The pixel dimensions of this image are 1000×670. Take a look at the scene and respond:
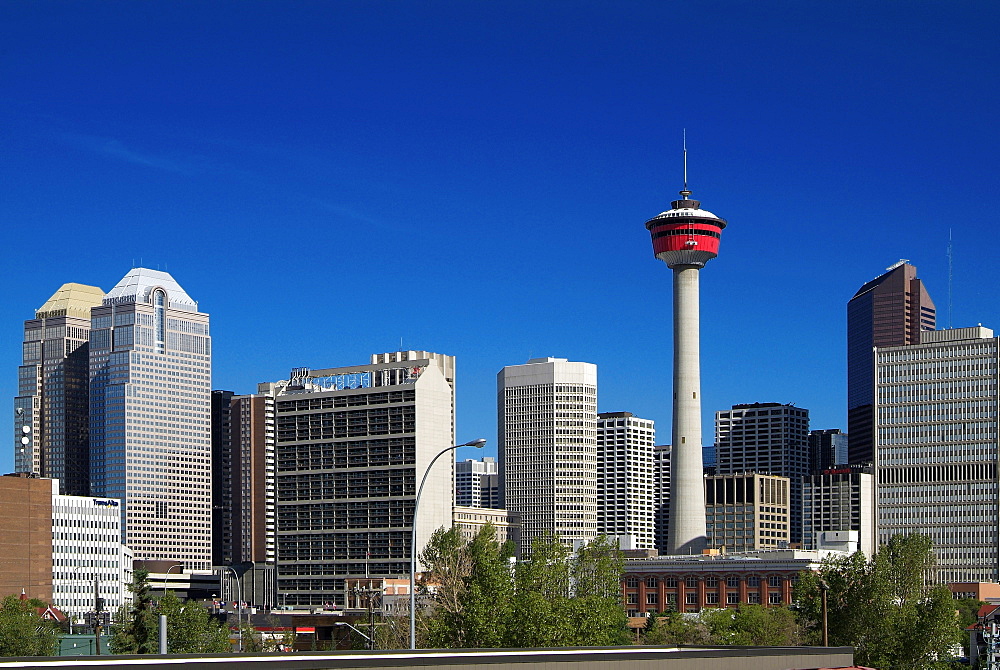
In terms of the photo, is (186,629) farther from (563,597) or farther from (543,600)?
(543,600)

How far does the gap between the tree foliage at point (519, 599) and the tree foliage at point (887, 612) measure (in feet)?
57.2

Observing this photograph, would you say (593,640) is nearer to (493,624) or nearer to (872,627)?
(493,624)

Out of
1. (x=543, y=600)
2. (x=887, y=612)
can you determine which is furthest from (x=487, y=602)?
(x=887, y=612)

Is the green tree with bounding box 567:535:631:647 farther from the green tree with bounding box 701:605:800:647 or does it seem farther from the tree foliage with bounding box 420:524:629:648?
the green tree with bounding box 701:605:800:647

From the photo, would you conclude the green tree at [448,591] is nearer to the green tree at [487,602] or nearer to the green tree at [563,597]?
the green tree at [487,602]

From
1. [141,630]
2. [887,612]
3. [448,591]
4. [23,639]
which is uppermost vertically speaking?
[448,591]

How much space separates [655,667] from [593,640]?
20.6m

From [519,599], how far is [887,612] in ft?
92.7

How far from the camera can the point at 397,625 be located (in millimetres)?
135125

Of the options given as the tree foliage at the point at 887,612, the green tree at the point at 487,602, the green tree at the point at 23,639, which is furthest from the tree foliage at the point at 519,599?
the green tree at the point at 23,639

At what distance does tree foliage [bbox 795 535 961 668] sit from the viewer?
93438 millimetres

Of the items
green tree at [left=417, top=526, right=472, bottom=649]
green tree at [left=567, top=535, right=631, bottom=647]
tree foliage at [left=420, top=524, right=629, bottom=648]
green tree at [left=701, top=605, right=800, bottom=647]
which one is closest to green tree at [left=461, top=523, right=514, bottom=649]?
tree foliage at [left=420, top=524, right=629, bottom=648]

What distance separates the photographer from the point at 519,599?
261 feet

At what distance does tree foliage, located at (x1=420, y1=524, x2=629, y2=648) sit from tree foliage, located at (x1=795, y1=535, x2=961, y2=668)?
17.4 metres
